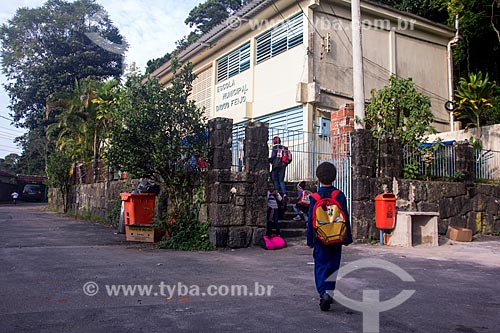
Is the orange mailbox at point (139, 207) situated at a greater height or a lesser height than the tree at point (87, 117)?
lesser

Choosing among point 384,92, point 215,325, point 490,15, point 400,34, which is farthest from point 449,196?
point 490,15

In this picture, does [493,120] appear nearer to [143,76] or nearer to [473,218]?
[473,218]

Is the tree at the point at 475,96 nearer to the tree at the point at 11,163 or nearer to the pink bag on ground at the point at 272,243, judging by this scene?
the pink bag on ground at the point at 272,243

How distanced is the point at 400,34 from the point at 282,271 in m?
13.0

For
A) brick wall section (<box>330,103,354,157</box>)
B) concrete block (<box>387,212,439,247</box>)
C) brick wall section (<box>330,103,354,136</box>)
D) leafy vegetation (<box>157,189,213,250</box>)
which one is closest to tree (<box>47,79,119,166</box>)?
brick wall section (<box>330,103,354,157</box>)

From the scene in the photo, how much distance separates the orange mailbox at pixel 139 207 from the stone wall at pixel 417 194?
4.63 metres

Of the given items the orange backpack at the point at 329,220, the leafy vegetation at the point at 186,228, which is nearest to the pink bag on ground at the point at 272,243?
the leafy vegetation at the point at 186,228

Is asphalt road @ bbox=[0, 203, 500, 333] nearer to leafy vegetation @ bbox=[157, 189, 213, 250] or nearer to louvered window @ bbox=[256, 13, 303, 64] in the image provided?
leafy vegetation @ bbox=[157, 189, 213, 250]

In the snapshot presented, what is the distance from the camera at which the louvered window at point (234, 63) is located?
17.9 metres

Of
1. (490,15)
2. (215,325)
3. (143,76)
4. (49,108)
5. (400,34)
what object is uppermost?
(490,15)

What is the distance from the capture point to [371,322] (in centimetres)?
430

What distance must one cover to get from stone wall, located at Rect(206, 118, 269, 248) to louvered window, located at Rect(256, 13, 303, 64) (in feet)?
22.2

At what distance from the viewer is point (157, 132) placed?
30.4ft

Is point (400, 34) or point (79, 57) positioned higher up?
point (79, 57)
